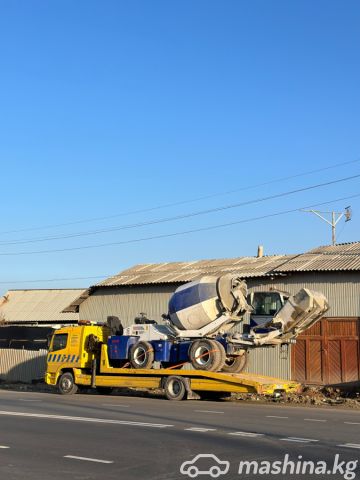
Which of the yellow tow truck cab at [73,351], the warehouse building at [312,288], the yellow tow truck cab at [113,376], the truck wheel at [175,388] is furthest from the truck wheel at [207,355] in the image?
the yellow tow truck cab at [73,351]

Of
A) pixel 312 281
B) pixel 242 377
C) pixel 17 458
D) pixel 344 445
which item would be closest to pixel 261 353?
pixel 312 281

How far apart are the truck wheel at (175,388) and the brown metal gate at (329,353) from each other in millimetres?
8031

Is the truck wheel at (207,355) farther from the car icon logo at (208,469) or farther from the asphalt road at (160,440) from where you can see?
the car icon logo at (208,469)

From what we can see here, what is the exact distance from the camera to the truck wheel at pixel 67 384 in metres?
25.1

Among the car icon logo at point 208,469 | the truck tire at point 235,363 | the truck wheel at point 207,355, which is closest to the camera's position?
the car icon logo at point 208,469

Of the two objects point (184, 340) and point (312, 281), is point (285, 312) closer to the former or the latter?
point (184, 340)

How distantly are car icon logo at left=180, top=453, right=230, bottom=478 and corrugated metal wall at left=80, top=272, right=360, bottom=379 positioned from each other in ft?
60.3

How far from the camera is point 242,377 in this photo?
2055 cm

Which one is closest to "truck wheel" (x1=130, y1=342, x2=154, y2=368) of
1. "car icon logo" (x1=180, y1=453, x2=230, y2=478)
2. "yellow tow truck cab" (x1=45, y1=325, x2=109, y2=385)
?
"yellow tow truck cab" (x1=45, y1=325, x2=109, y2=385)

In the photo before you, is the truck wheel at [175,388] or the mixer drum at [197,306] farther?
the mixer drum at [197,306]

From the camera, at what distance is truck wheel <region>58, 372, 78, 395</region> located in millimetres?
25094

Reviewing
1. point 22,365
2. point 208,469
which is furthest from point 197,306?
point 22,365

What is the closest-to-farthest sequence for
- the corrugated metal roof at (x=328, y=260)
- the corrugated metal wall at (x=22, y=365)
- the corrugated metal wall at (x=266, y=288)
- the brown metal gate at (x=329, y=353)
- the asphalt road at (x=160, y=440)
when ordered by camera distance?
the asphalt road at (x=160, y=440), the brown metal gate at (x=329, y=353), the corrugated metal wall at (x=266, y=288), the corrugated metal roof at (x=328, y=260), the corrugated metal wall at (x=22, y=365)

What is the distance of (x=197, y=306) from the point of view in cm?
2256
